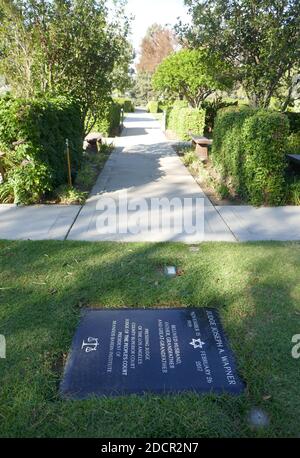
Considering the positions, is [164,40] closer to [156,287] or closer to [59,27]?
[59,27]

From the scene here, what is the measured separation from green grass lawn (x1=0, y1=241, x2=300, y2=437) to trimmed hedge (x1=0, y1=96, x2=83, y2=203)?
6.03ft

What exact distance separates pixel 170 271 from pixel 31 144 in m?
3.53

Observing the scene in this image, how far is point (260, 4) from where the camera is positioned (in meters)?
9.27

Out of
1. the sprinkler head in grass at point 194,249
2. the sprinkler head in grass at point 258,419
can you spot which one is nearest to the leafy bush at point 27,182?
the sprinkler head in grass at point 194,249

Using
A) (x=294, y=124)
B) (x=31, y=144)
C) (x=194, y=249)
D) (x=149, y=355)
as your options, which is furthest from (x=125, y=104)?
(x=149, y=355)

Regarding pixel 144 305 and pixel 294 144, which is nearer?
pixel 144 305

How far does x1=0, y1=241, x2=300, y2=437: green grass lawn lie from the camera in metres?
2.08

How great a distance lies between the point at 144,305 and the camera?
3.20m

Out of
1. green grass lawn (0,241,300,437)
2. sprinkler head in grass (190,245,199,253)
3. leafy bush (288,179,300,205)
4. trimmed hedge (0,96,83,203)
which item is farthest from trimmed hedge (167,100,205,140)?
green grass lawn (0,241,300,437)

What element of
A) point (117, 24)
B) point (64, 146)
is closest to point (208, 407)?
point (64, 146)

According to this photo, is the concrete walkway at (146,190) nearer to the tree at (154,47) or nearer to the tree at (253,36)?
the tree at (253,36)

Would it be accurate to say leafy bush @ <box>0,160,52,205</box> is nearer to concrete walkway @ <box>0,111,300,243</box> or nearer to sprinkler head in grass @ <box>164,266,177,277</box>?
concrete walkway @ <box>0,111,300,243</box>

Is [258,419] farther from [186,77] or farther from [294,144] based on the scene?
[186,77]
